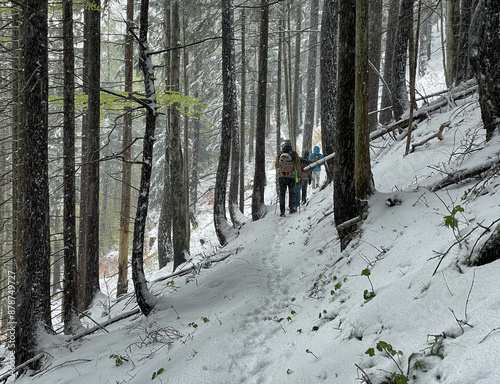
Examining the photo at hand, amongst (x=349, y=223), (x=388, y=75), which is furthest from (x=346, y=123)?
(x=388, y=75)

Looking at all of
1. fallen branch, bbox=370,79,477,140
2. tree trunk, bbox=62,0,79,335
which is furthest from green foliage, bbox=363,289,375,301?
fallen branch, bbox=370,79,477,140

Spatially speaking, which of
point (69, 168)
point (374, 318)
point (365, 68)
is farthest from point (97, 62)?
point (374, 318)

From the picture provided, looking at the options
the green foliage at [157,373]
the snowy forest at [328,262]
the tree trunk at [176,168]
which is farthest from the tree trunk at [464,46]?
the green foliage at [157,373]

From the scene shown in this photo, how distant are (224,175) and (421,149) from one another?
204 inches

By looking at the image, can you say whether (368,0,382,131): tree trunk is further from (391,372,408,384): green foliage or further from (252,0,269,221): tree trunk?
(391,372,408,384): green foliage

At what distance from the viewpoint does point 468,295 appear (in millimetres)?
2350

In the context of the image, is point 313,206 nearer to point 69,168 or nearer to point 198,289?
point 198,289

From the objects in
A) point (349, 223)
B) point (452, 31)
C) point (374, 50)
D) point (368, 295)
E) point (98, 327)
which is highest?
point (374, 50)

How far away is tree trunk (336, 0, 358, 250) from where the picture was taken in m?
4.96

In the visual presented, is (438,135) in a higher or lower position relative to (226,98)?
lower

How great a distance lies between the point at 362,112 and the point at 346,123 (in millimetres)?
485

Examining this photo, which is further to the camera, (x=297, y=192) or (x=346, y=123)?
(x=297, y=192)

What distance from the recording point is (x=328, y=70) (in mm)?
9773

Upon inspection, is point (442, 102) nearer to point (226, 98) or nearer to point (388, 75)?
point (226, 98)
